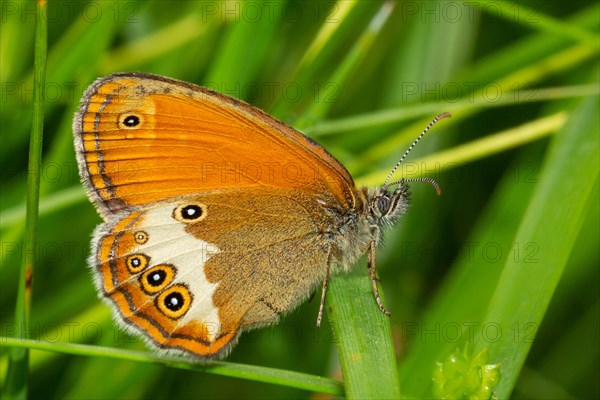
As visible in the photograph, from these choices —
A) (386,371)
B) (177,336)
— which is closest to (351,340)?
(386,371)

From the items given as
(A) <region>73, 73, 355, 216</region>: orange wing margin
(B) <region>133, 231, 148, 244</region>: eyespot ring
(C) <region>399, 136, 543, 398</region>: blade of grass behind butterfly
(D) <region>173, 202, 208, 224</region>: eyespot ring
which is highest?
(A) <region>73, 73, 355, 216</region>: orange wing margin

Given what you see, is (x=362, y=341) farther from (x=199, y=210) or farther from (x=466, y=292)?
(x=466, y=292)

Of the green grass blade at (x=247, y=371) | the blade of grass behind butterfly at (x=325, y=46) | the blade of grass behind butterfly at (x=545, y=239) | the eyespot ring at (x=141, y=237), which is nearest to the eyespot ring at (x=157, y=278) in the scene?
the eyespot ring at (x=141, y=237)

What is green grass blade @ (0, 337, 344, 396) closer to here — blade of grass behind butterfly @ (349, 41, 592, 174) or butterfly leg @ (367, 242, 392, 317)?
butterfly leg @ (367, 242, 392, 317)

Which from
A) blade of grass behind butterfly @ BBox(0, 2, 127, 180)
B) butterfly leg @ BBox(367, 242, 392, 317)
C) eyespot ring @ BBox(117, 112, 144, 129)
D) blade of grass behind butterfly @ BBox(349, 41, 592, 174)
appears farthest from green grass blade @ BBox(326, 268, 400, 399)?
blade of grass behind butterfly @ BBox(0, 2, 127, 180)

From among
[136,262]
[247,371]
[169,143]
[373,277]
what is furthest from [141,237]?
[373,277]

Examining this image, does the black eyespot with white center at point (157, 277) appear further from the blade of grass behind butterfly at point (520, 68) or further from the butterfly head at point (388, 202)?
the blade of grass behind butterfly at point (520, 68)

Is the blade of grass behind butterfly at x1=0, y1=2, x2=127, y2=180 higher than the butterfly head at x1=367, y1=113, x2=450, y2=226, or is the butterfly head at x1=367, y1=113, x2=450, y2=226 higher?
the blade of grass behind butterfly at x1=0, y1=2, x2=127, y2=180

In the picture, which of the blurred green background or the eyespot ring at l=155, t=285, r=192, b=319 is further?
the blurred green background
